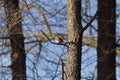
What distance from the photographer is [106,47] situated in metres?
7.35

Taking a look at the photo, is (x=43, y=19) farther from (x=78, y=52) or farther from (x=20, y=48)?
(x=78, y=52)

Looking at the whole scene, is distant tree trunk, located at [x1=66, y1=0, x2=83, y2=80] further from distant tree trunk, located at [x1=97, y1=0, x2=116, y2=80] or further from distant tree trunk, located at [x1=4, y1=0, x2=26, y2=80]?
distant tree trunk, located at [x1=4, y1=0, x2=26, y2=80]

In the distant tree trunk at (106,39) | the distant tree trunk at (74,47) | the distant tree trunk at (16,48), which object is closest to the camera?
the distant tree trunk at (74,47)

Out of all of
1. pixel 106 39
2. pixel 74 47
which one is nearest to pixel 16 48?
pixel 106 39

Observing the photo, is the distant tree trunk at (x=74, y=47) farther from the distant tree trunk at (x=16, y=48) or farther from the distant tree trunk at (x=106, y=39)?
the distant tree trunk at (x=16, y=48)

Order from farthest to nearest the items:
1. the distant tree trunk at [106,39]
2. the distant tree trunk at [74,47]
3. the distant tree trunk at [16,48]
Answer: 1. the distant tree trunk at [16,48]
2. the distant tree trunk at [106,39]
3. the distant tree trunk at [74,47]

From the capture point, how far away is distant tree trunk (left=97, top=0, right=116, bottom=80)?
728 cm

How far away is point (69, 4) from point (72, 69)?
32.7 inches

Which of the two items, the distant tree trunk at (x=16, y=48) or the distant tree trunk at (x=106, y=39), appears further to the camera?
the distant tree trunk at (x=16, y=48)

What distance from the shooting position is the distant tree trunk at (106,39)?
7277 mm

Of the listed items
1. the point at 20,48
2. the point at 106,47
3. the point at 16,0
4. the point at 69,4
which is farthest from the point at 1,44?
the point at 69,4

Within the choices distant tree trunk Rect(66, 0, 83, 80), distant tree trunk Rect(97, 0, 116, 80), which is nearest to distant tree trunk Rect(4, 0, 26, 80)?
distant tree trunk Rect(97, 0, 116, 80)

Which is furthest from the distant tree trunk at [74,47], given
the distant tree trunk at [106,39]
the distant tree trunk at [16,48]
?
the distant tree trunk at [16,48]

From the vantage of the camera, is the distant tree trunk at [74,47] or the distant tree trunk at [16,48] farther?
the distant tree trunk at [16,48]
